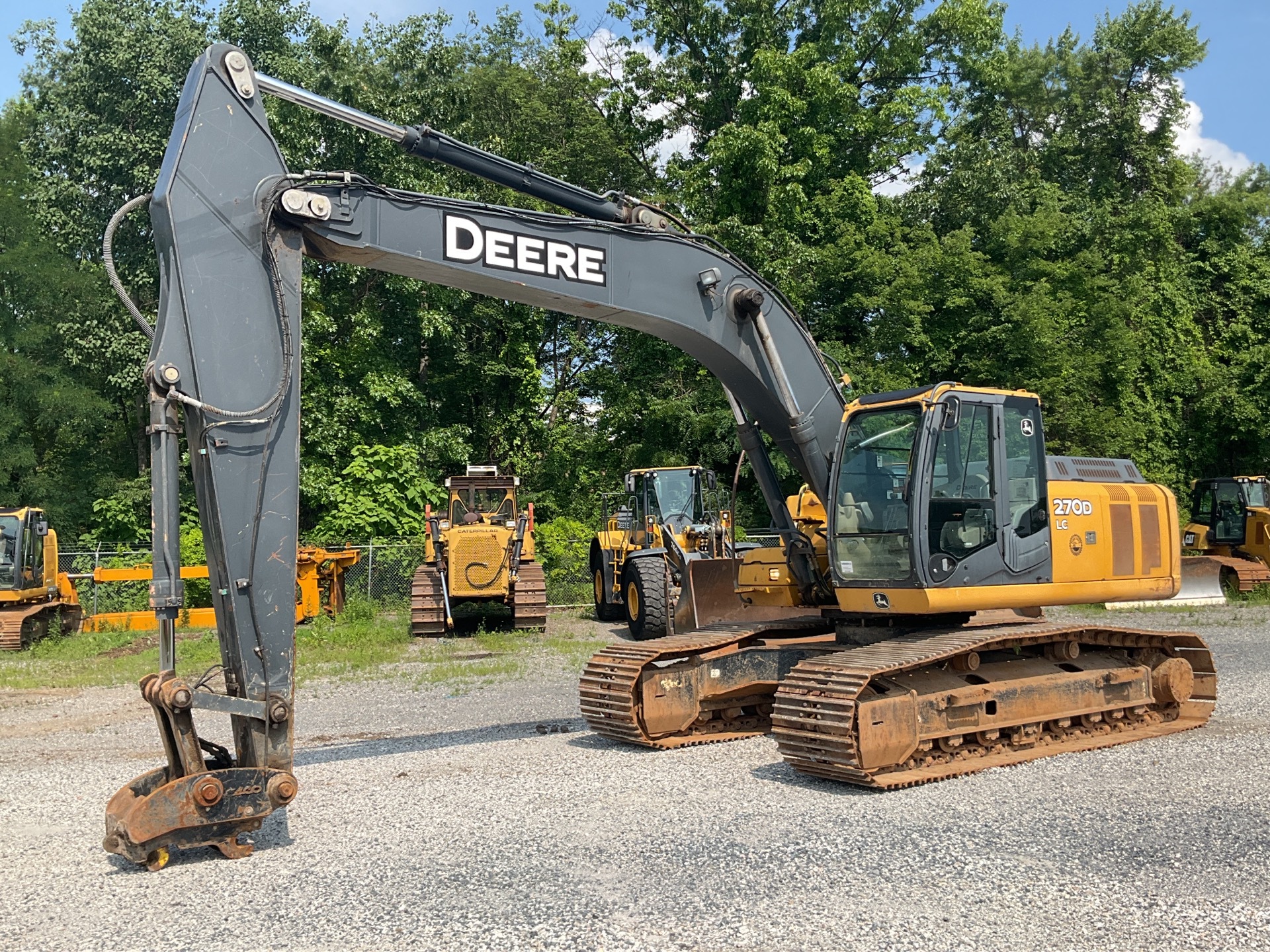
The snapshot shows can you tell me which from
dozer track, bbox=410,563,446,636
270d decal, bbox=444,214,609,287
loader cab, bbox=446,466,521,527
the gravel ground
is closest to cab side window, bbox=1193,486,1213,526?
loader cab, bbox=446,466,521,527

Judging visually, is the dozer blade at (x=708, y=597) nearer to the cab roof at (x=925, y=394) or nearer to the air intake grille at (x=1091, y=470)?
the cab roof at (x=925, y=394)

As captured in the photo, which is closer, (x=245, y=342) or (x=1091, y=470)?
(x=245, y=342)

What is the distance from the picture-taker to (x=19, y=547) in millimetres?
18453

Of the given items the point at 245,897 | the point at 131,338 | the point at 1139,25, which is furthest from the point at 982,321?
the point at 245,897

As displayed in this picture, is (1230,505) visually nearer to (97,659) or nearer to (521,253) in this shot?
(521,253)

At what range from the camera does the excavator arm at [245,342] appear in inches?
227

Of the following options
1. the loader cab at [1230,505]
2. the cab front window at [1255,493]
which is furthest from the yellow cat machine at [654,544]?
the cab front window at [1255,493]

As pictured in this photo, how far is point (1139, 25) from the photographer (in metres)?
35.2

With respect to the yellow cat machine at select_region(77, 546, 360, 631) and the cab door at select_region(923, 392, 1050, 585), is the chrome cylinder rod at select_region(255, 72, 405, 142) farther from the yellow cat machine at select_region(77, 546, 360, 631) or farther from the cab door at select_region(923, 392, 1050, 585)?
the yellow cat machine at select_region(77, 546, 360, 631)

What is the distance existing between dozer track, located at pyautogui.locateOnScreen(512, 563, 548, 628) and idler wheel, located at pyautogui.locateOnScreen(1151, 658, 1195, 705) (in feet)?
34.8

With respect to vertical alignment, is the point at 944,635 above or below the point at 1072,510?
below

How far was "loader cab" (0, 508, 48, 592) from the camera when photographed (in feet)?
60.3

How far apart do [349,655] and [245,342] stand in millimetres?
10448

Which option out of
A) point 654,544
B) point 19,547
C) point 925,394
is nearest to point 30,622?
point 19,547
